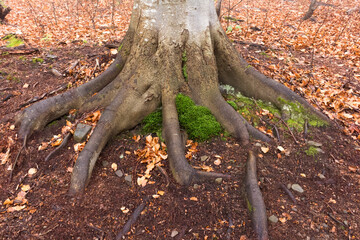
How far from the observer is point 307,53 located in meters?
7.11

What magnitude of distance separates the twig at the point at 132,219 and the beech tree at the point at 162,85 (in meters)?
0.63

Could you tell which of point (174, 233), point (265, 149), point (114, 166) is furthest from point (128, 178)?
point (265, 149)

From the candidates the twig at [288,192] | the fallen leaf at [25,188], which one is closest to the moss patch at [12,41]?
the fallen leaf at [25,188]

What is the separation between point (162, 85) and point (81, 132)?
59.1 inches

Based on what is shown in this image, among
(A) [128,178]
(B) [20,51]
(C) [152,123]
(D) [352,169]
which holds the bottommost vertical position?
(A) [128,178]

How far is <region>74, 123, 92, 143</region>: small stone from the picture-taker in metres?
3.62

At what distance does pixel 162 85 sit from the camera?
3.84m

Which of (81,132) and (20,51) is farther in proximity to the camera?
(20,51)

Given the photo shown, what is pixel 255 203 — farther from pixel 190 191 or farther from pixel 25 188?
pixel 25 188

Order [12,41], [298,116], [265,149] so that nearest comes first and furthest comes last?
[265,149]
[298,116]
[12,41]

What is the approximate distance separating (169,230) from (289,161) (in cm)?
202

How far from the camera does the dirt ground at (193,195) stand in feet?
8.50

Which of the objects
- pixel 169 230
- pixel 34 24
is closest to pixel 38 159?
pixel 169 230

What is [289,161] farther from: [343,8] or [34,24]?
[343,8]
